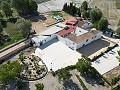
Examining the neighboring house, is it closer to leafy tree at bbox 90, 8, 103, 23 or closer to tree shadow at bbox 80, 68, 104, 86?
leafy tree at bbox 90, 8, 103, 23

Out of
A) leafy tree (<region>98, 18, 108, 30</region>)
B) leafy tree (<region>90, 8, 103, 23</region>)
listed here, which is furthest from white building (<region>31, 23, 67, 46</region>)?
leafy tree (<region>98, 18, 108, 30</region>)

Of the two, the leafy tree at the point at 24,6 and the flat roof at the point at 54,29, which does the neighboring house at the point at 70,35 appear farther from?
the leafy tree at the point at 24,6

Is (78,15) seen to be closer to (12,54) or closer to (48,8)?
(48,8)

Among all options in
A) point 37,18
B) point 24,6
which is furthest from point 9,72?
Result: point 24,6

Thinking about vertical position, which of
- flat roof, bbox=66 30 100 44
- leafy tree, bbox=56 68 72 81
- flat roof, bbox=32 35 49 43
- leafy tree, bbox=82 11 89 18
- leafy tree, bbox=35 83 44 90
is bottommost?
leafy tree, bbox=35 83 44 90

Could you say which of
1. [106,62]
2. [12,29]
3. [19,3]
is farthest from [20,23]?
[106,62]

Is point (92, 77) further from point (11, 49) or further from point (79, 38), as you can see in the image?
point (11, 49)
